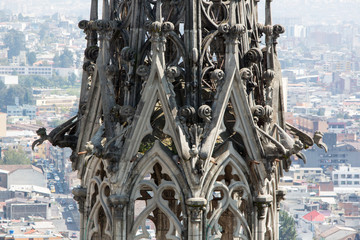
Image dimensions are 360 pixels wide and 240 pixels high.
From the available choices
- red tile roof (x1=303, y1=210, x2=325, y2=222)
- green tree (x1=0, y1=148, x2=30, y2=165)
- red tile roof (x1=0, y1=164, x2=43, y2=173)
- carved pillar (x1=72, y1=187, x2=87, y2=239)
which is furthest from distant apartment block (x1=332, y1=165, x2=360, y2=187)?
carved pillar (x1=72, y1=187, x2=87, y2=239)

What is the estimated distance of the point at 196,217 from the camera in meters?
9.10

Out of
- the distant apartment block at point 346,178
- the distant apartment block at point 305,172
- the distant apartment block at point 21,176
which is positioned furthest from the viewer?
the distant apartment block at point 346,178

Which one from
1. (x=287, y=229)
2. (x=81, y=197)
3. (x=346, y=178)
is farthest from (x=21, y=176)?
(x=81, y=197)

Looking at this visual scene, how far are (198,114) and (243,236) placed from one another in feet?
4.00

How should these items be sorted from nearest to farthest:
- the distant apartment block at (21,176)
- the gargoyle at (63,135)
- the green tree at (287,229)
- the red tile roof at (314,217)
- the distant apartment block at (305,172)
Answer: the gargoyle at (63,135)
the green tree at (287,229)
the red tile roof at (314,217)
the distant apartment block at (21,176)
the distant apartment block at (305,172)

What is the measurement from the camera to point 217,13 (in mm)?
9773

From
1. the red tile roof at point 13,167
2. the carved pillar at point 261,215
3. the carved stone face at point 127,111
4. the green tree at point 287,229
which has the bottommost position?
the green tree at point 287,229

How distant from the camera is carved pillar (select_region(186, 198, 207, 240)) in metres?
9.02

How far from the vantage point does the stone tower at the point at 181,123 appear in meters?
9.14

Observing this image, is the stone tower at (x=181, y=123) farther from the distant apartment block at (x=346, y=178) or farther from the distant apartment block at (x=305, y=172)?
the distant apartment block at (x=346, y=178)

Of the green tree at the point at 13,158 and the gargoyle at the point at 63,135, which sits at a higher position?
the gargoyle at the point at 63,135

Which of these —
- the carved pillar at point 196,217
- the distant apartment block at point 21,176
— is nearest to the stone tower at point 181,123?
the carved pillar at point 196,217

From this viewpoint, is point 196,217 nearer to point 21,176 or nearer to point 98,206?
point 98,206

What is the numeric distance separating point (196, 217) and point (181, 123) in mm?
819
